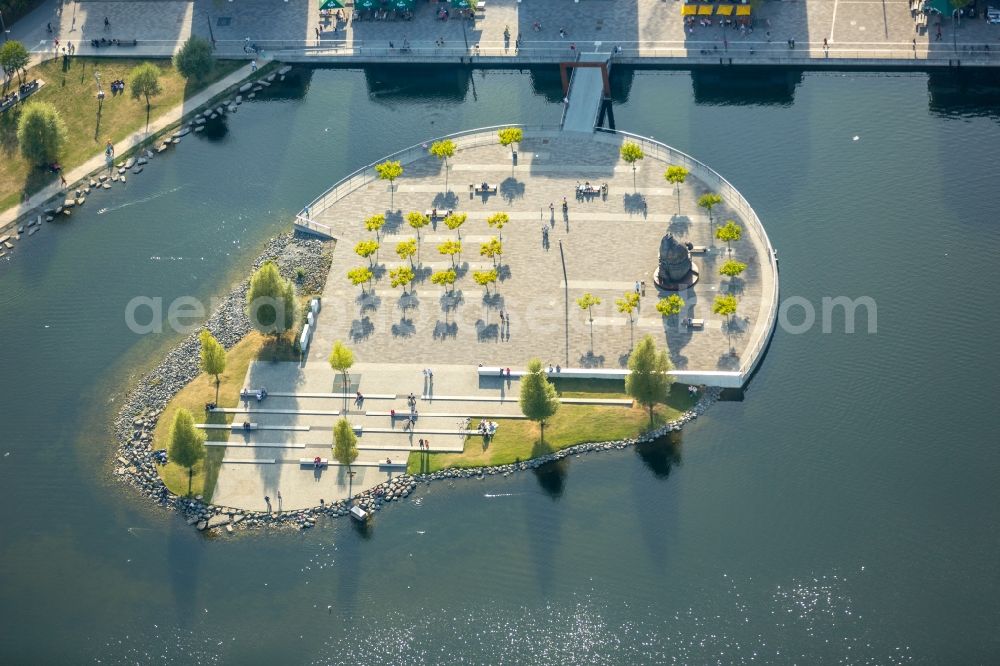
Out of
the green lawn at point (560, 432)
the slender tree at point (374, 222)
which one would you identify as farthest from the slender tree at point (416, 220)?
the green lawn at point (560, 432)

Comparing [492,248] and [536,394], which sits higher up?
[492,248]

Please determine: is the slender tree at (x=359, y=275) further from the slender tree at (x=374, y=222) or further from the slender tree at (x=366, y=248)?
the slender tree at (x=374, y=222)

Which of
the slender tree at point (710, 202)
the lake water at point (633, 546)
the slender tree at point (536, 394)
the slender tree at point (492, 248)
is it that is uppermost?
the slender tree at point (710, 202)

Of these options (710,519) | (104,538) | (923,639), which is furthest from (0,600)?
(923,639)

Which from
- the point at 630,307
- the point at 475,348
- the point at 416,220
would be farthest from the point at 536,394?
the point at 416,220

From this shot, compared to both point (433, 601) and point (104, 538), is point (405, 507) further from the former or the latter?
point (104, 538)

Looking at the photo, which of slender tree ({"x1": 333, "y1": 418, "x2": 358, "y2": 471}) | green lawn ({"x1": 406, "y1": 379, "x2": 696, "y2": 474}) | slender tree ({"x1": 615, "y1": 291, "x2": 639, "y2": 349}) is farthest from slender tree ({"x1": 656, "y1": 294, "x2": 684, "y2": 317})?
slender tree ({"x1": 333, "y1": 418, "x2": 358, "y2": 471})

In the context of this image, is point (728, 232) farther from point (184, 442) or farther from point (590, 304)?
point (184, 442)
